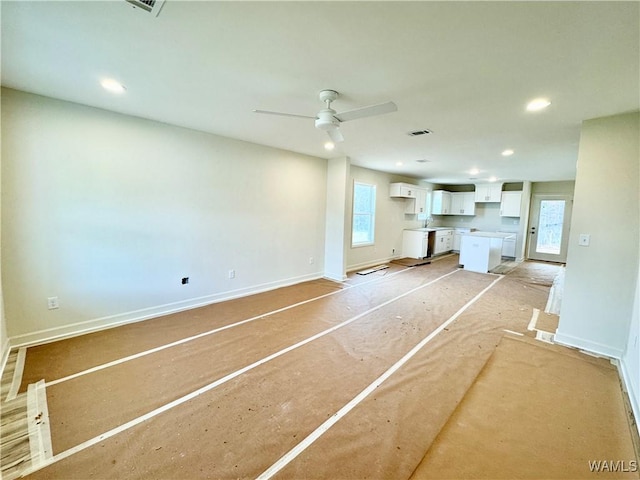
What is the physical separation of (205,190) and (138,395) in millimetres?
2599

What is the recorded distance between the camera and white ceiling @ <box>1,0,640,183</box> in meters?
1.46

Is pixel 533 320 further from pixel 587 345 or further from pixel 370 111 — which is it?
pixel 370 111

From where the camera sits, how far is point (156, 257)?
3.46m

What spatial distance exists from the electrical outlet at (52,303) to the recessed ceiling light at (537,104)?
5.09 meters

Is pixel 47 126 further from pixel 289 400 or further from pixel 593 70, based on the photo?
pixel 593 70

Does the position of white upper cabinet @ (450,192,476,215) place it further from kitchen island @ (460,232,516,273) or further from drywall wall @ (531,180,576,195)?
kitchen island @ (460,232,516,273)

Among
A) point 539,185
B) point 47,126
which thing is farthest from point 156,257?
point 539,185

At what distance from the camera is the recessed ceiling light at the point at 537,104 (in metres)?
2.43

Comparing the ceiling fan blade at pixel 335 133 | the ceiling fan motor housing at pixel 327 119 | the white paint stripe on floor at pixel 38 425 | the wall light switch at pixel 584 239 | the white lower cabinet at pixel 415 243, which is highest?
the ceiling fan motor housing at pixel 327 119

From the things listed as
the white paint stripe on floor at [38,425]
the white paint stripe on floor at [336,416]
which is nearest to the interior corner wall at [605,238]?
the white paint stripe on floor at [336,416]

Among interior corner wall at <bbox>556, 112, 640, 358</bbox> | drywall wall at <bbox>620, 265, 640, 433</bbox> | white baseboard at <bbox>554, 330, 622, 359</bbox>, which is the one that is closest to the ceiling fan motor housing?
interior corner wall at <bbox>556, 112, 640, 358</bbox>

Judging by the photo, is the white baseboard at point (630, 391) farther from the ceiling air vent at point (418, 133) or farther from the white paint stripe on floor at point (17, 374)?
the white paint stripe on floor at point (17, 374)

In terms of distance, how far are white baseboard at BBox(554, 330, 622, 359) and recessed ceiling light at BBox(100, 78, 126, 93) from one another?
5121 mm

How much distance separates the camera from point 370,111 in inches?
87.4
